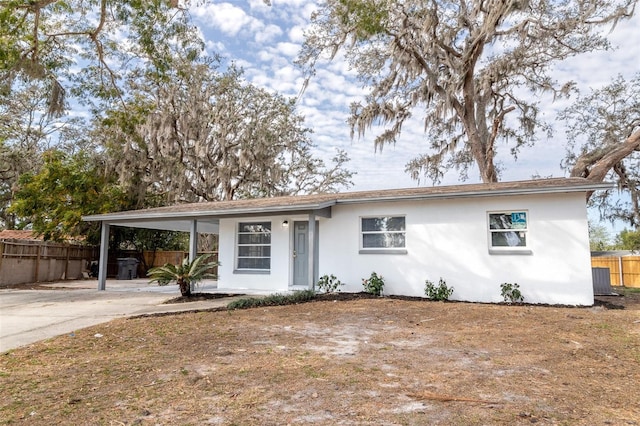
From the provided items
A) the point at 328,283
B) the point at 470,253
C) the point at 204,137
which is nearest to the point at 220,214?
the point at 328,283

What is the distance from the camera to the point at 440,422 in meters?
2.86

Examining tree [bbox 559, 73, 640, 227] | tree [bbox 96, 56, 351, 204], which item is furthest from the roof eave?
tree [bbox 559, 73, 640, 227]

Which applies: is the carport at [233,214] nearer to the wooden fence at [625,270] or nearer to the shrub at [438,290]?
the shrub at [438,290]

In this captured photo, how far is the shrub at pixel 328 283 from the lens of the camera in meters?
10.7

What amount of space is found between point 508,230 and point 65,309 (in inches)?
390

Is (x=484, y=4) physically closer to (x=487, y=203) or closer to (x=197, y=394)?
(x=487, y=203)

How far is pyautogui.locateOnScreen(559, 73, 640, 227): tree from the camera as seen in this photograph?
15.5 m

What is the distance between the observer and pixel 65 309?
8.85 meters

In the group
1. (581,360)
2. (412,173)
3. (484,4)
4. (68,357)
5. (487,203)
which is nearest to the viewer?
(581,360)

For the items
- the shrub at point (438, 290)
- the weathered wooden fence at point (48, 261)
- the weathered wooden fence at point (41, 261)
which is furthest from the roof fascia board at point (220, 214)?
the weathered wooden fence at point (41, 261)

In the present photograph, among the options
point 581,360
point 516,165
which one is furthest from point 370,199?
point 516,165

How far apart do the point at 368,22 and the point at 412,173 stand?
28.7ft

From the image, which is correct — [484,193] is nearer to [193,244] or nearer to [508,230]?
[508,230]

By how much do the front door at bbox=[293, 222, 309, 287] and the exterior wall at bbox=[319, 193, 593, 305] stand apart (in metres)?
0.59
